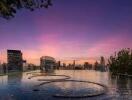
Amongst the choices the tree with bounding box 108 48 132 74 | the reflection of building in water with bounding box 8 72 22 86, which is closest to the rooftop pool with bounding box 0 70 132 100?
the reflection of building in water with bounding box 8 72 22 86

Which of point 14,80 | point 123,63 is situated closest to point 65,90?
point 14,80

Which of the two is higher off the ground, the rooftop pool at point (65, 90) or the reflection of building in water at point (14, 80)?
the reflection of building in water at point (14, 80)

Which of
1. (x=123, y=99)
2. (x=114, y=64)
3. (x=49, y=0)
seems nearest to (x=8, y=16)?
(x=49, y=0)

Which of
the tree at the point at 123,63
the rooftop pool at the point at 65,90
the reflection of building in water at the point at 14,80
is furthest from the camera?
the tree at the point at 123,63

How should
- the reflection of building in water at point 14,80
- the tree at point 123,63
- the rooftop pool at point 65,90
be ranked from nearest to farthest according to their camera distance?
1. the rooftop pool at point 65,90
2. the reflection of building in water at point 14,80
3. the tree at point 123,63

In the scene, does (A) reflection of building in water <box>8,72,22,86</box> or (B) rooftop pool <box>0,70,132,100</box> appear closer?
(B) rooftop pool <box>0,70,132,100</box>

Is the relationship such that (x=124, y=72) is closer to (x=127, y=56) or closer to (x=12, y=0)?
(x=127, y=56)

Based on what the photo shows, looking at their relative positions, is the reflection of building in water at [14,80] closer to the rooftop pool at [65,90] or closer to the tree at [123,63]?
the rooftop pool at [65,90]

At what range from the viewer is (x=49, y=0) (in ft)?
61.1

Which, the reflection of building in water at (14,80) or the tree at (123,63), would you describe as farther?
the tree at (123,63)

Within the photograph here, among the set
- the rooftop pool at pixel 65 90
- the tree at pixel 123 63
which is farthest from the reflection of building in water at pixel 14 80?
the tree at pixel 123 63

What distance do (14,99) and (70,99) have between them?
11632 mm

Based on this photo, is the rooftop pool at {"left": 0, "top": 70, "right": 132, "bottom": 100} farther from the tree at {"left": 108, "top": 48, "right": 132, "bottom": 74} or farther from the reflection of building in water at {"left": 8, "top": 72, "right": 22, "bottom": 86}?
the tree at {"left": 108, "top": 48, "right": 132, "bottom": 74}

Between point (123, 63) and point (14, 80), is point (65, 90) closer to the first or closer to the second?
point (14, 80)
